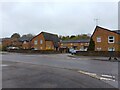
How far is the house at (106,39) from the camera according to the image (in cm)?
4997

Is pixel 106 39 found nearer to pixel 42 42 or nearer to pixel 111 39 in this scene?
pixel 111 39

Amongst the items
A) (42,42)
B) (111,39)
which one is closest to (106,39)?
(111,39)

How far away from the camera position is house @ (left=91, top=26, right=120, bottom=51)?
4997cm

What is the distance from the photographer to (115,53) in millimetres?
40188

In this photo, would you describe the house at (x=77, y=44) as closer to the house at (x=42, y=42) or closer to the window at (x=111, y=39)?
the house at (x=42, y=42)

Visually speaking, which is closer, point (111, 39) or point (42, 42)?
point (111, 39)

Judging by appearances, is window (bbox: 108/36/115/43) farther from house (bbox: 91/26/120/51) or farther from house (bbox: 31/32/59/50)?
house (bbox: 31/32/59/50)

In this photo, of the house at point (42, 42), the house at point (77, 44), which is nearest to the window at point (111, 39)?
the house at point (42, 42)

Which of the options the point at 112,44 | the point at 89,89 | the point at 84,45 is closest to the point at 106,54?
Result: the point at 112,44

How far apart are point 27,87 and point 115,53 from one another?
3418 centimetres

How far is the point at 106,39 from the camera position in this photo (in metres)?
50.8

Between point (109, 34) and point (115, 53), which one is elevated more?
point (109, 34)

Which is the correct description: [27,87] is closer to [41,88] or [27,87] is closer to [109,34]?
[41,88]

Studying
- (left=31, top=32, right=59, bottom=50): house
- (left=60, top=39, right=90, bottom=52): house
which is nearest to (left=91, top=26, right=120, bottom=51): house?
(left=31, top=32, right=59, bottom=50): house
